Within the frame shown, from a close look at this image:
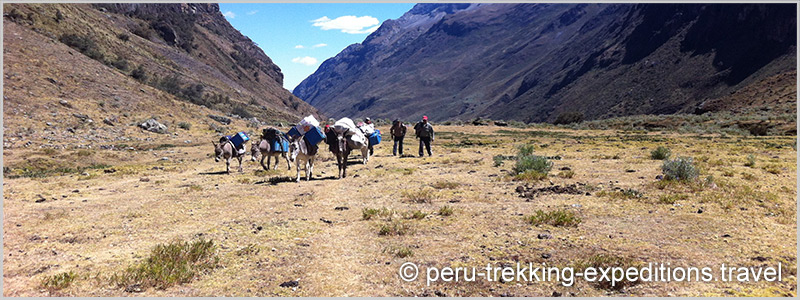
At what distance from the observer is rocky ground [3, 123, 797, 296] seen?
573 centimetres

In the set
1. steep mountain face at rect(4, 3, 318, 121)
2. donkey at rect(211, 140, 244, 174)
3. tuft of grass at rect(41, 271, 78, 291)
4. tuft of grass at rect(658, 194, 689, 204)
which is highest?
steep mountain face at rect(4, 3, 318, 121)

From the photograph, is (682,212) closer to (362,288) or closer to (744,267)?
(744,267)

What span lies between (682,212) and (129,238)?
1078 cm

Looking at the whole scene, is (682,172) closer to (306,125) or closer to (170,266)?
(306,125)

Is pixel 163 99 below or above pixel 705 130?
above

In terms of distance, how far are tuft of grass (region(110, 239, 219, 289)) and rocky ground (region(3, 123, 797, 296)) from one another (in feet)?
0.35

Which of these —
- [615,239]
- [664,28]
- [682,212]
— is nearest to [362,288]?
[615,239]

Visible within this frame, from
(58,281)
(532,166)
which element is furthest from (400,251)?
(532,166)

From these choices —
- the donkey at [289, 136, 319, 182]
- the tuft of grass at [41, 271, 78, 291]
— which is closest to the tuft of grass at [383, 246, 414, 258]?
the tuft of grass at [41, 271, 78, 291]

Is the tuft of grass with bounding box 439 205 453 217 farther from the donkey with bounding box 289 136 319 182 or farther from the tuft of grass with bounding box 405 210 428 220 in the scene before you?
the donkey with bounding box 289 136 319 182

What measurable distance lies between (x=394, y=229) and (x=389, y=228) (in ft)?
0.42

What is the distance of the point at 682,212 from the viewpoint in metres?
8.67

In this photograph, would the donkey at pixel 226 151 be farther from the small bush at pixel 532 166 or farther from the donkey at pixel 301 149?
the small bush at pixel 532 166

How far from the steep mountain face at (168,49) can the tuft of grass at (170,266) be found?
40014 millimetres
